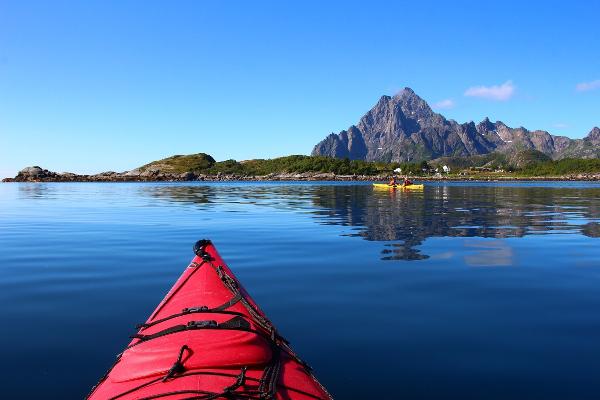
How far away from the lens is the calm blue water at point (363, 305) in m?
7.00

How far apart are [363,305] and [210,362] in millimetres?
6592

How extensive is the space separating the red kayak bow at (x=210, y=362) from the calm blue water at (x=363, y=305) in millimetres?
1726

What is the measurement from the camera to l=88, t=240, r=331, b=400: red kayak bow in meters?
4.43

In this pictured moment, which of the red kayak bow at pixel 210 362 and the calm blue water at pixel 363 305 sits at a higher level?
the red kayak bow at pixel 210 362

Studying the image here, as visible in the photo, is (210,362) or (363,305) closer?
(210,362)

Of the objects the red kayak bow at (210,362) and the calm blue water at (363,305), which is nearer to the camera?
the red kayak bow at (210,362)

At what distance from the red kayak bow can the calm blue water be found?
5.66 feet

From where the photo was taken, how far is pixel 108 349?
8.11 meters

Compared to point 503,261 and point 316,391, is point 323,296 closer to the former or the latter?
point 316,391

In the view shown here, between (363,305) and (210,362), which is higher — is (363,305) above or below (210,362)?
below

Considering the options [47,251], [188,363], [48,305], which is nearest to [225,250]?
[47,251]

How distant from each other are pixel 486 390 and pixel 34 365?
6920 millimetres

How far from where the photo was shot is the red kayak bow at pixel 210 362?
4.43 metres

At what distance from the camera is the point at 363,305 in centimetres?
1083
